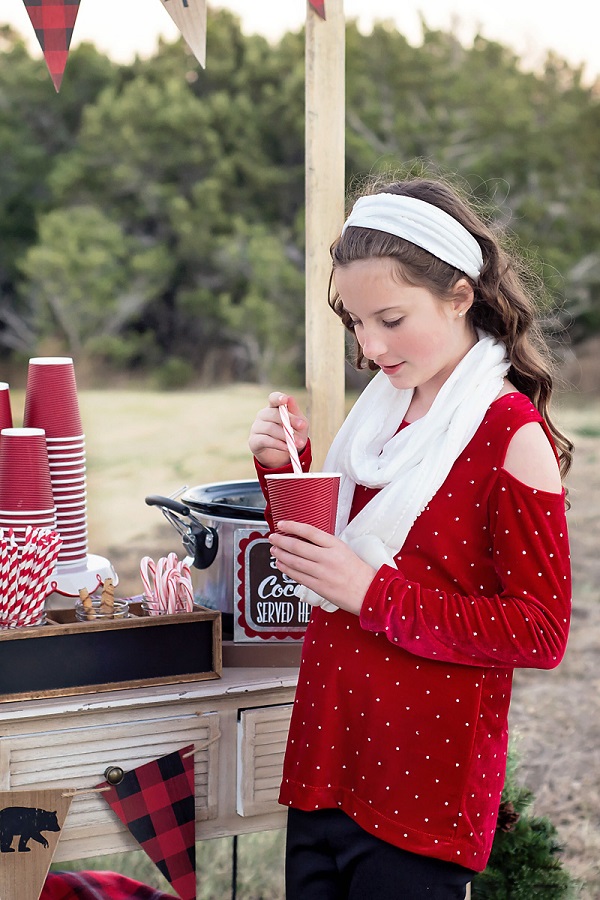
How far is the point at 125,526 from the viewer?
581 cm

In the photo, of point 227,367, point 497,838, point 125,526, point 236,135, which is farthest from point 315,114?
point 236,135

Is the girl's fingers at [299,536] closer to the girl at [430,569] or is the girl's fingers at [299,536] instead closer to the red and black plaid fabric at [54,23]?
the girl at [430,569]

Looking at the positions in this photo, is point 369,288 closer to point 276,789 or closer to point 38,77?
point 276,789

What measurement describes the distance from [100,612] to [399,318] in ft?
2.22

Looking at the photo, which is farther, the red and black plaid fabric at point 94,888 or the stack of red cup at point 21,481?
the red and black plaid fabric at point 94,888

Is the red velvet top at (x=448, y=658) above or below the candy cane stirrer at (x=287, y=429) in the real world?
below

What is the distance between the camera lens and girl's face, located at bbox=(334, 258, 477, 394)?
4.07 feet

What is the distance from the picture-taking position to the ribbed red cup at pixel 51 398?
1.76m

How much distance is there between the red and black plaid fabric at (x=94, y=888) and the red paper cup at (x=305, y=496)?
100 cm

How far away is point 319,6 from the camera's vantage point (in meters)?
1.80

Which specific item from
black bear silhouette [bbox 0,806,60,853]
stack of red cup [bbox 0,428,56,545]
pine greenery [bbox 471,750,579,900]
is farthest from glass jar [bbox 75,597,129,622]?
pine greenery [bbox 471,750,579,900]


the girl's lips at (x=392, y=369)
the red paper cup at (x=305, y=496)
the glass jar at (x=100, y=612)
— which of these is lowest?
the glass jar at (x=100, y=612)

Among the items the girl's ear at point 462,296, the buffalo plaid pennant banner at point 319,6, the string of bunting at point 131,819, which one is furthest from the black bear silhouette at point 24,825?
the buffalo plaid pennant banner at point 319,6

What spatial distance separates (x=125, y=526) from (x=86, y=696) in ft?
14.2
